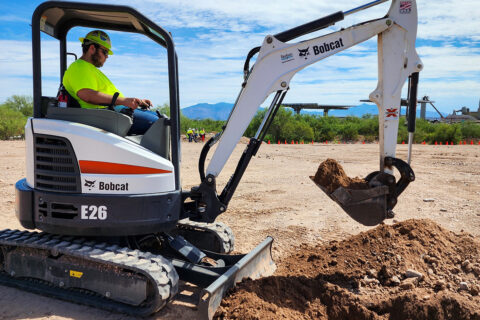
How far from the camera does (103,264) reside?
3742 mm

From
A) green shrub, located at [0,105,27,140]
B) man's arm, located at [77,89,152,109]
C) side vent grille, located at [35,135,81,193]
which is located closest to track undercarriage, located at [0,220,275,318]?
side vent grille, located at [35,135,81,193]

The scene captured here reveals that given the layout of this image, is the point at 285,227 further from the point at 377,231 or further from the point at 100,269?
the point at 100,269

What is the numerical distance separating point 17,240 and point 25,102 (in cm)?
3356

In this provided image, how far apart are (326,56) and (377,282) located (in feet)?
7.77

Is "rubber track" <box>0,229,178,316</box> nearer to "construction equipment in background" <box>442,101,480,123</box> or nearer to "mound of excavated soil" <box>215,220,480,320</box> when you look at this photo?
"mound of excavated soil" <box>215,220,480,320</box>

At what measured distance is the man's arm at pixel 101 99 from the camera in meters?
3.86

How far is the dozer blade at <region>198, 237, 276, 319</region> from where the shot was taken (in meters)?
3.32

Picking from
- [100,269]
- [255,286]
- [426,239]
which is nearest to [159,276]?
[100,269]

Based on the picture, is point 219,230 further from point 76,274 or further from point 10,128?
point 10,128

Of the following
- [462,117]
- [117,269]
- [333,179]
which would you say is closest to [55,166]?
[117,269]

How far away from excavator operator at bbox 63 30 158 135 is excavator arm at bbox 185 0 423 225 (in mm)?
845

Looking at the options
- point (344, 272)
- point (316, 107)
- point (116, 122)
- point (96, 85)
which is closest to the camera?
point (116, 122)

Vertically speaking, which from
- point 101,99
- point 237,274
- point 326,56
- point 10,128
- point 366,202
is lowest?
point 237,274

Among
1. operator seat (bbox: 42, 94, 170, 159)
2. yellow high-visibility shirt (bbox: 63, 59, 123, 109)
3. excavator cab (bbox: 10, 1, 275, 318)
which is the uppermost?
yellow high-visibility shirt (bbox: 63, 59, 123, 109)
